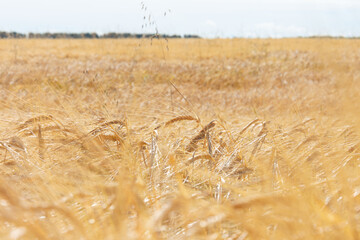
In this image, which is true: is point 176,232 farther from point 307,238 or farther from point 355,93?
point 355,93

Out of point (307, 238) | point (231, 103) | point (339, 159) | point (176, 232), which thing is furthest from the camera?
point (231, 103)

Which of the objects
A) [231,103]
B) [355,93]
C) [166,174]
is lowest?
[231,103]

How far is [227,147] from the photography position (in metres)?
0.90

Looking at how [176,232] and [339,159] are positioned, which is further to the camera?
[339,159]

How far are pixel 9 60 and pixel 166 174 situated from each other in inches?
358

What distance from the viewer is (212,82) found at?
7.88 m

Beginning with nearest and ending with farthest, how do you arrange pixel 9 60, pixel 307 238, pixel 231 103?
1. pixel 307 238
2. pixel 231 103
3. pixel 9 60

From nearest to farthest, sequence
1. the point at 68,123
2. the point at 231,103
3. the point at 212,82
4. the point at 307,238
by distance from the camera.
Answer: the point at 307,238 < the point at 68,123 < the point at 231,103 < the point at 212,82

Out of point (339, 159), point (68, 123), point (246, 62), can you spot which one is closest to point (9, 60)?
point (246, 62)

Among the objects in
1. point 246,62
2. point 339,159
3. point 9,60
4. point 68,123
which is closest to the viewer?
point 339,159

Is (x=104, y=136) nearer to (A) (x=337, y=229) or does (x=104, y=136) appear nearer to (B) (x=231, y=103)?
(A) (x=337, y=229)

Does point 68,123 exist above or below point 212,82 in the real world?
above

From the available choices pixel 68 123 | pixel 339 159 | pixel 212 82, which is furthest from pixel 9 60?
pixel 339 159

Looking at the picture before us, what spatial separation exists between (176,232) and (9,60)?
30.6ft
